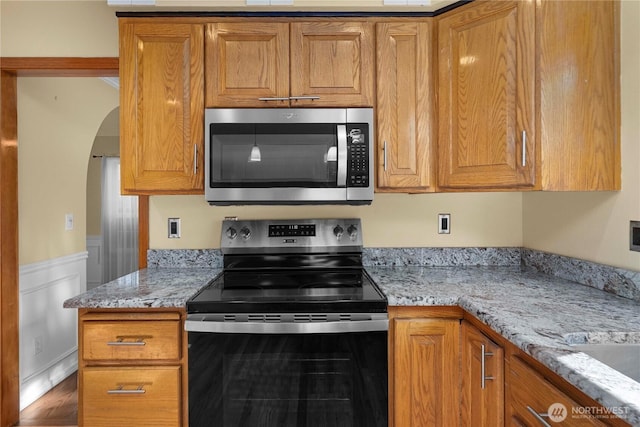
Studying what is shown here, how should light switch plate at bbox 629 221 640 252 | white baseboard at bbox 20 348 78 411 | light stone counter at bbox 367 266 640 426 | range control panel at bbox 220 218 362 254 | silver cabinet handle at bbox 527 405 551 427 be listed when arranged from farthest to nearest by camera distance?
A: white baseboard at bbox 20 348 78 411 < range control panel at bbox 220 218 362 254 < light switch plate at bbox 629 221 640 252 < silver cabinet handle at bbox 527 405 551 427 < light stone counter at bbox 367 266 640 426

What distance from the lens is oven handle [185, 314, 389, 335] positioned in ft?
4.84

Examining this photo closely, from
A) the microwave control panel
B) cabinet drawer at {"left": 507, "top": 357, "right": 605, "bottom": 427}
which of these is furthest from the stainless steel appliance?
the microwave control panel

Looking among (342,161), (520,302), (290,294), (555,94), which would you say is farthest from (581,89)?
(290,294)

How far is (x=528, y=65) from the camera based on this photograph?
1565 mm

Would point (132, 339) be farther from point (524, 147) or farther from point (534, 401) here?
point (524, 147)

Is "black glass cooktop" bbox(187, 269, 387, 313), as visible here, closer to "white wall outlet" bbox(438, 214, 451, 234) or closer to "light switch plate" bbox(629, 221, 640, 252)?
"white wall outlet" bbox(438, 214, 451, 234)

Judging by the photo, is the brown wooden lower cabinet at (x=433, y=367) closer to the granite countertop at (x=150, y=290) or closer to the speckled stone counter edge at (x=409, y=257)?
the speckled stone counter edge at (x=409, y=257)

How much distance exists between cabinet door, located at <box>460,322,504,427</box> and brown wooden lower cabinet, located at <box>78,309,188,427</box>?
3.56 feet

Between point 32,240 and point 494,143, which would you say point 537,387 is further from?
point 32,240

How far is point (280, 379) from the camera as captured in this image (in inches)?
58.2

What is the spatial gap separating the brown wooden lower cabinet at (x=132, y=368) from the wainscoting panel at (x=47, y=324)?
4.47 ft

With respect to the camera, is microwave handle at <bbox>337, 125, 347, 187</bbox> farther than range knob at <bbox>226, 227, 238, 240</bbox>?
No

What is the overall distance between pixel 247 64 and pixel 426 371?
1.57m

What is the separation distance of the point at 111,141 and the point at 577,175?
484 cm
